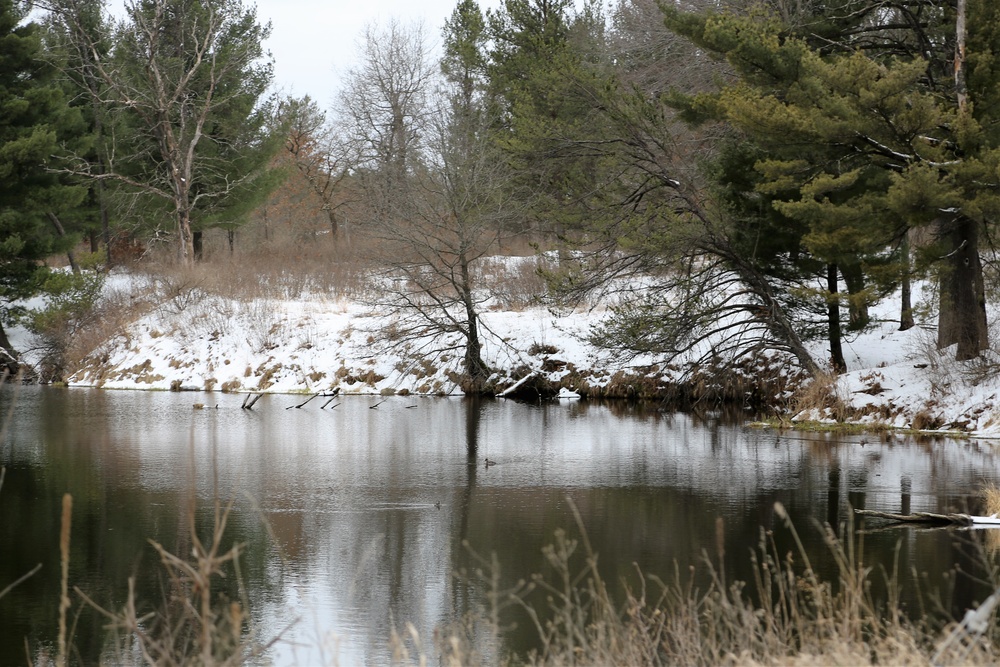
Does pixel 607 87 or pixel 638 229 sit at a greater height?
pixel 607 87

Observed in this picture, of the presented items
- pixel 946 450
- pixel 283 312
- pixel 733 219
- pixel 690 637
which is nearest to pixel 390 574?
pixel 690 637

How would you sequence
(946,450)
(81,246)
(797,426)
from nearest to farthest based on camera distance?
(946,450) < (797,426) < (81,246)

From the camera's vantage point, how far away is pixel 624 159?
944 inches


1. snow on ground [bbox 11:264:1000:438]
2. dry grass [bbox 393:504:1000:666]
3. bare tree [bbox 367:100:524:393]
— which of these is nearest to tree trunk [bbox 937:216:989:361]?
snow on ground [bbox 11:264:1000:438]

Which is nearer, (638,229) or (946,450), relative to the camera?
(946,450)

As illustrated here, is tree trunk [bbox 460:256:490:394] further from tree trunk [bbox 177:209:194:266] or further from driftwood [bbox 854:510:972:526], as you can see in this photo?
driftwood [bbox 854:510:972:526]

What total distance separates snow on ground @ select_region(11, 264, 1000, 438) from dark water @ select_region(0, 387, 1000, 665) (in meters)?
5.40

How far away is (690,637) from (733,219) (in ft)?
56.9

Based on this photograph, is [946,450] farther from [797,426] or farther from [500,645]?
[500,645]

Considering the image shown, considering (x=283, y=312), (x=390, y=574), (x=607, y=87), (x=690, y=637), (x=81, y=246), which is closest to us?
(x=690, y=637)

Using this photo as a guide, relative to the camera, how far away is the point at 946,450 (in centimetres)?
1794

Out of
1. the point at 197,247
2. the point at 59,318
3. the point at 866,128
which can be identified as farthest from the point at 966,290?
the point at 197,247

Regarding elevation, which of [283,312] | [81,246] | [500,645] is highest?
[81,246]

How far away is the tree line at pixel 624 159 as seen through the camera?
62.5 ft
